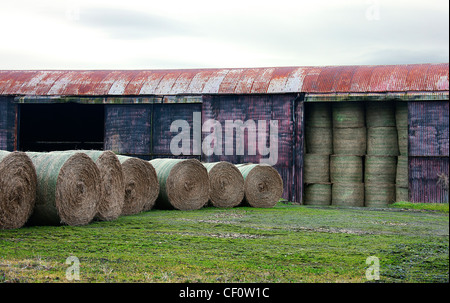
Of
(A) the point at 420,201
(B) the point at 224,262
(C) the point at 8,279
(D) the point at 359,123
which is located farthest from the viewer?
(D) the point at 359,123

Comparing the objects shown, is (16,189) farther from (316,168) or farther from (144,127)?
(316,168)

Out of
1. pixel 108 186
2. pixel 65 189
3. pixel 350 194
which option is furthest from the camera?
pixel 350 194

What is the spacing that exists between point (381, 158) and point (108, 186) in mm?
9533

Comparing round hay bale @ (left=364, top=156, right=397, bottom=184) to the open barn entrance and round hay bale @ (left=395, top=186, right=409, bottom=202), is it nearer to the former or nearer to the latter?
round hay bale @ (left=395, top=186, right=409, bottom=202)

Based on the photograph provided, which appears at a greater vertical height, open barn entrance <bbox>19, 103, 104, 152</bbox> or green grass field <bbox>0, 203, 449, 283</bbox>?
open barn entrance <bbox>19, 103, 104, 152</bbox>

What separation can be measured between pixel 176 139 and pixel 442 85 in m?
8.00

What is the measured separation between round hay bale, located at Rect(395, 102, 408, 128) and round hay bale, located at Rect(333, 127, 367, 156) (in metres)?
1.00

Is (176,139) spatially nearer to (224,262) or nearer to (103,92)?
(103,92)

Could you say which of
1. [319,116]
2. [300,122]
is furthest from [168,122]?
[319,116]

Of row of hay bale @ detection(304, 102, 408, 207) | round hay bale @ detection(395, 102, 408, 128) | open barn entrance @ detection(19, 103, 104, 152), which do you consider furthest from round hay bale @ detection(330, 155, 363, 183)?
open barn entrance @ detection(19, 103, 104, 152)

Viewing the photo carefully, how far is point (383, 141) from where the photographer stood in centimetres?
1681

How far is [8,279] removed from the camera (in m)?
4.61

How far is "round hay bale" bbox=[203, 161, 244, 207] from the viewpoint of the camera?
13.4 meters
